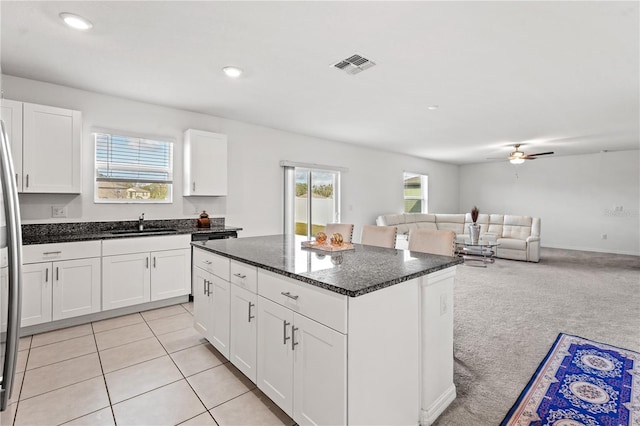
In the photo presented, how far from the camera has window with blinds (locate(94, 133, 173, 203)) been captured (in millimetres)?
3689

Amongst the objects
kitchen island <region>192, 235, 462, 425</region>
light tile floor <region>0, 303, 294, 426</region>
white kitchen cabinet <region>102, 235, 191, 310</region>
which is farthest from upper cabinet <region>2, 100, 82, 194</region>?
kitchen island <region>192, 235, 462, 425</region>

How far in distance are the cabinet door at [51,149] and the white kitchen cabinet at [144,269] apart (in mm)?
792

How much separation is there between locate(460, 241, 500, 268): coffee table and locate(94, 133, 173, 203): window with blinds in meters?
5.48

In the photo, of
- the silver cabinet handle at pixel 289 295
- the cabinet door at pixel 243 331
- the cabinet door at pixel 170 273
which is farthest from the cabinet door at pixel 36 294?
the silver cabinet handle at pixel 289 295

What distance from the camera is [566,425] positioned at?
5.55 feet

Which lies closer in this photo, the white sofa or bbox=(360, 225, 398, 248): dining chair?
bbox=(360, 225, 398, 248): dining chair

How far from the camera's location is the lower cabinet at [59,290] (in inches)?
110

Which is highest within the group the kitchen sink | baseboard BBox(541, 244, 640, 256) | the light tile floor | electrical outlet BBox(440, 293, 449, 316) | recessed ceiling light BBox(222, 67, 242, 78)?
recessed ceiling light BBox(222, 67, 242, 78)

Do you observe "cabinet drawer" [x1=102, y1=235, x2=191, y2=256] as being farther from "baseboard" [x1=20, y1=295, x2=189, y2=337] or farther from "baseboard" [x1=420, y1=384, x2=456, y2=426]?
"baseboard" [x1=420, y1=384, x2=456, y2=426]

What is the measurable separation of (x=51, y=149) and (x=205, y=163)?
5.16 ft

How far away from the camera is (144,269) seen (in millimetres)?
3420

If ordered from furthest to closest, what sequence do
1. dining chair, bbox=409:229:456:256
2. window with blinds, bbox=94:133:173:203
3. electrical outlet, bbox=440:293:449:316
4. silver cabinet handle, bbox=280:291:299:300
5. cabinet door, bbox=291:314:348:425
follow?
window with blinds, bbox=94:133:173:203
dining chair, bbox=409:229:456:256
electrical outlet, bbox=440:293:449:316
silver cabinet handle, bbox=280:291:299:300
cabinet door, bbox=291:314:348:425

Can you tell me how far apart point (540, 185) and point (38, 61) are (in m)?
10.3

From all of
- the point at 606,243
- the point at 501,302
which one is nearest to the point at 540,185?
the point at 606,243
